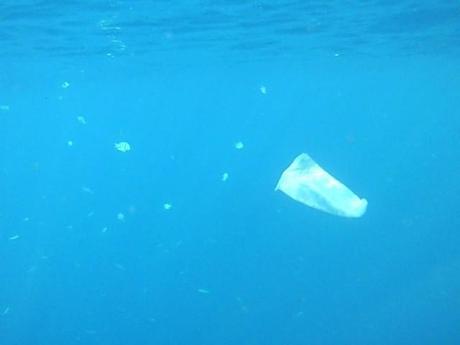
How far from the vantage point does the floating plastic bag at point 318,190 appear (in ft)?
28.7

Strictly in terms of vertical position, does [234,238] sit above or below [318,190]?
below

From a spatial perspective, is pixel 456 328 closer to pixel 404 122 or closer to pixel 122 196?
pixel 122 196

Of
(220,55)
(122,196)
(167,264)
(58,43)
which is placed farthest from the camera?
(122,196)

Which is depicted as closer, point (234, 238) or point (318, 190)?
point (318, 190)

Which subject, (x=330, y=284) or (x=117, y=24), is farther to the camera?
(x=330, y=284)

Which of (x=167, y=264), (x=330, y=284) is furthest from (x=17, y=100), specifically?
(x=330, y=284)

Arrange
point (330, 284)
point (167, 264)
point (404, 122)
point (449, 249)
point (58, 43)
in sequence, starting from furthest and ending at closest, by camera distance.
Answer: point (404, 122) → point (167, 264) → point (449, 249) → point (330, 284) → point (58, 43)

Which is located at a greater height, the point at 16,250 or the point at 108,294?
the point at 108,294

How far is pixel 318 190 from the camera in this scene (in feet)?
29.9

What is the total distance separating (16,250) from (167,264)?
1689cm

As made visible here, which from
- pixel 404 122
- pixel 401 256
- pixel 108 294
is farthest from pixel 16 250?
pixel 404 122

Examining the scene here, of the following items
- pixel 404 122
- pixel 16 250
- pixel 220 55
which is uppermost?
pixel 220 55

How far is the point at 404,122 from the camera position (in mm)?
159250

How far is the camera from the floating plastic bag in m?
8.76
